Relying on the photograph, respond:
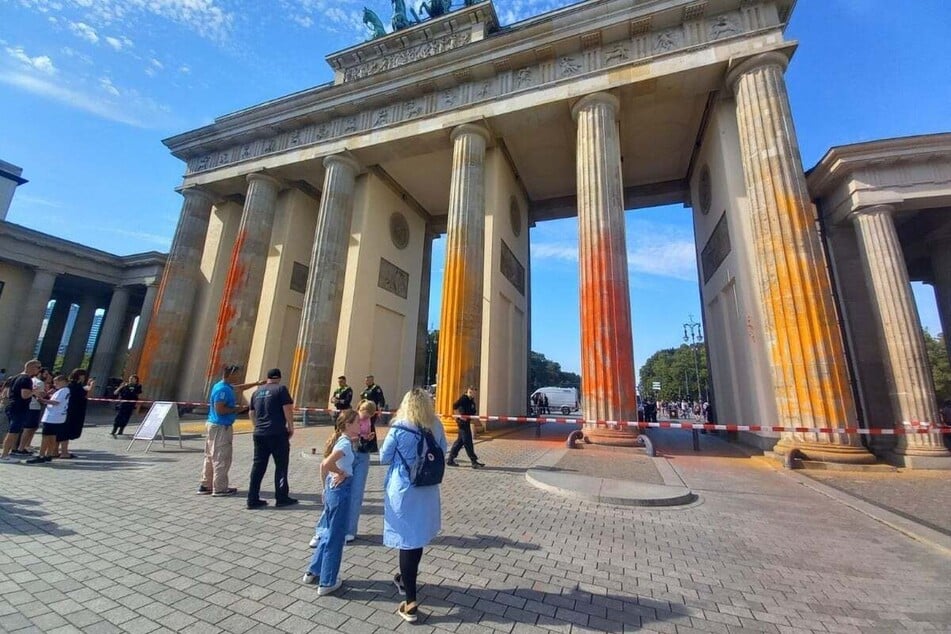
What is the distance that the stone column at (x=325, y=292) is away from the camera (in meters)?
15.0

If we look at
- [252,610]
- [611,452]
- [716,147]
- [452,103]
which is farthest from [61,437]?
[716,147]

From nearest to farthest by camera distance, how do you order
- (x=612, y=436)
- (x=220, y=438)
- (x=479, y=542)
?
(x=479, y=542), (x=220, y=438), (x=612, y=436)

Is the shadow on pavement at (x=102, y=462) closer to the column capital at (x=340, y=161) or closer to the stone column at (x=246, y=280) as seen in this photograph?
the stone column at (x=246, y=280)

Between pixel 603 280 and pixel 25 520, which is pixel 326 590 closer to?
pixel 25 520

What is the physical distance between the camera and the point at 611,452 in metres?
9.57

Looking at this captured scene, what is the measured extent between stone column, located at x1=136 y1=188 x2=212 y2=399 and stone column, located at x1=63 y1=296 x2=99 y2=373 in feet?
56.9

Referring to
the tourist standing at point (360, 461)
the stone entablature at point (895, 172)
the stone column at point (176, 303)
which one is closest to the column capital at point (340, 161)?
the stone column at point (176, 303)

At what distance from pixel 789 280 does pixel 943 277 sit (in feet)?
32.6

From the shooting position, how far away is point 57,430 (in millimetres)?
6957

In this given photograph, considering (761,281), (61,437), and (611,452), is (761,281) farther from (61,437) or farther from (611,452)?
(61,437)

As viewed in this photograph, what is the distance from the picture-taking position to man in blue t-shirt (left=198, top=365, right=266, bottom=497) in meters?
5.23

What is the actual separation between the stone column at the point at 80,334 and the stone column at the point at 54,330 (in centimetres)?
175

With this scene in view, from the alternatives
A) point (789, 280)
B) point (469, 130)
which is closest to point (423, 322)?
point (469, 130)

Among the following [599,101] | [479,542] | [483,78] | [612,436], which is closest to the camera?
[479,542]
